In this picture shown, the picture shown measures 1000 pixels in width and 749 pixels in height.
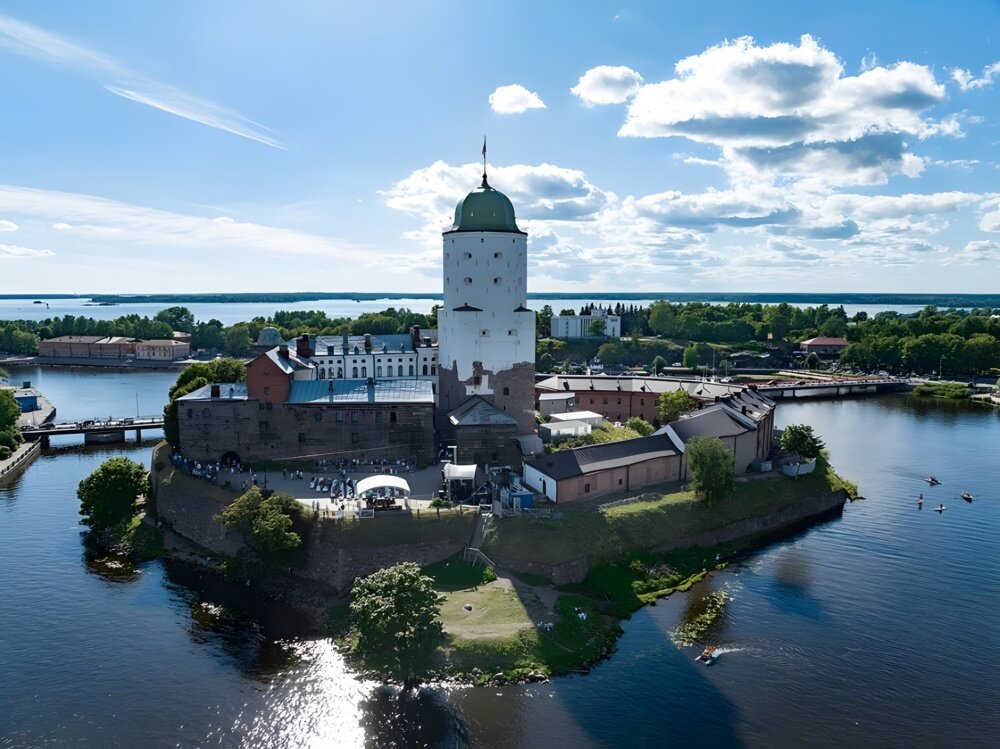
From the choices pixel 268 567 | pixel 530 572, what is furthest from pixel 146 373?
pixel 530 572

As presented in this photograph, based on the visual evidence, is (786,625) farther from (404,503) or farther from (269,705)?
(269,705)

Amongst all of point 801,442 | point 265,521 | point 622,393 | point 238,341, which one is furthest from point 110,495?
point 238,341

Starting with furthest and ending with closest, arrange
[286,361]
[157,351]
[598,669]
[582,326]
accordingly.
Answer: [582,326] < [157,351] < [286,361] < [598,669]

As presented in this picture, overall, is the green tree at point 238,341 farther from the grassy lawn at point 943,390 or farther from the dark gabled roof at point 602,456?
the grassy lawn at point 943,390

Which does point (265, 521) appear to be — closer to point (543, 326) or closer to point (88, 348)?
point (543, 326)

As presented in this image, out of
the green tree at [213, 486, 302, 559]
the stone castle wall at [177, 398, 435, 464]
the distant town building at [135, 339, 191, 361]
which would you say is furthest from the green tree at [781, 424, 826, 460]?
the distant town building at [135, 339, 191, 361]

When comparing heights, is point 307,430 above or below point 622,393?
below

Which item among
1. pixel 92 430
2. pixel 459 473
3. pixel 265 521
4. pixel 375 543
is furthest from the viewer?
pixel 92 430
